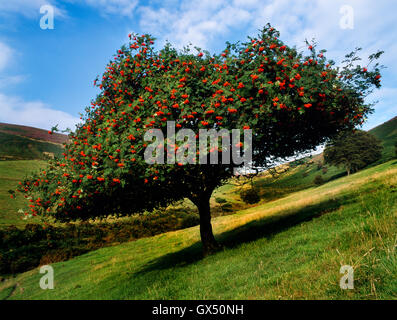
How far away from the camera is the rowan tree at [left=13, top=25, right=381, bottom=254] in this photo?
9.38m

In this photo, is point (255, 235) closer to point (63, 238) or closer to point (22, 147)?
point (63, 238)

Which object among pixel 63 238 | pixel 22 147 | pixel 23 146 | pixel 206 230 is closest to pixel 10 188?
pixel 63 238

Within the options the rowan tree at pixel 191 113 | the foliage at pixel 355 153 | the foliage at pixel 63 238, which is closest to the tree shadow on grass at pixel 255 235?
the rowan tree at pixel 191 113

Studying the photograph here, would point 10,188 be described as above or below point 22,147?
below

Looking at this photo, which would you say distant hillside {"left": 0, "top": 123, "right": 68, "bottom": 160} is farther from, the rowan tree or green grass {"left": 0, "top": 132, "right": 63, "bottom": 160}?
the rowan tree

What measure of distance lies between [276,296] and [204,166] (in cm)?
624

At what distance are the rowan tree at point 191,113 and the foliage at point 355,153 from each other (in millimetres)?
76709

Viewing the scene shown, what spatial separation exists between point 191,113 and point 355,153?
90451 millimetres

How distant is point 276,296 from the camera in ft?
17.5

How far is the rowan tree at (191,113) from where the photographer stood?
9.38 meters

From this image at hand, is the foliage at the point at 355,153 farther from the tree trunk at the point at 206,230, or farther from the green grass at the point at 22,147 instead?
the green grass at the point at 22,147

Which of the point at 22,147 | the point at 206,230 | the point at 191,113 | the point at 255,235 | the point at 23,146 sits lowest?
the point at 255,235

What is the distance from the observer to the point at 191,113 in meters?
9.28

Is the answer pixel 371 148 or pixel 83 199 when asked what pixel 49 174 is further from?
pixel 371 148
